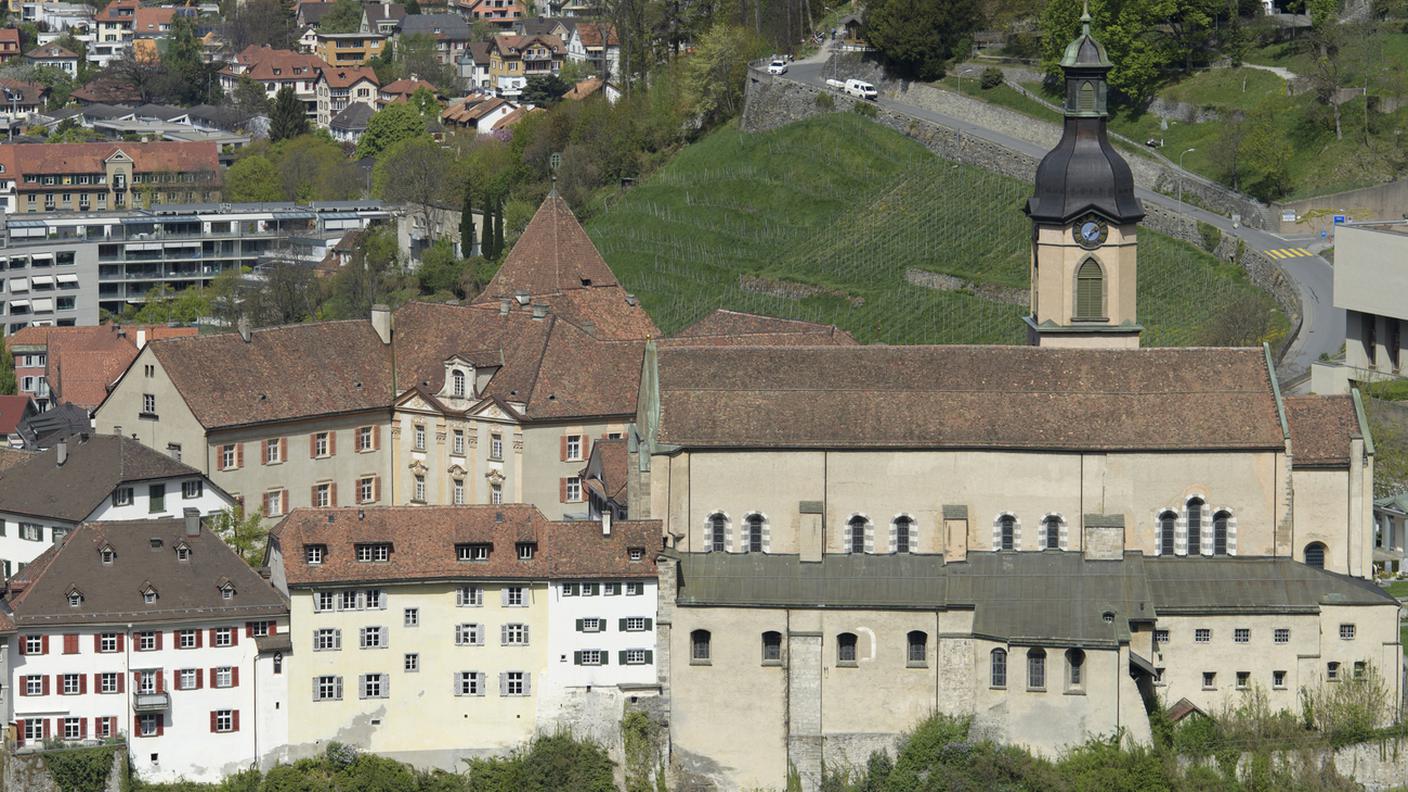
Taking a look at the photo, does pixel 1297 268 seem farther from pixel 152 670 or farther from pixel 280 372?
pixel 152 670

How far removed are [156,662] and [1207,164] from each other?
67.5 metres

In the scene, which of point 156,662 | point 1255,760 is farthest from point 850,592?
point 156,662

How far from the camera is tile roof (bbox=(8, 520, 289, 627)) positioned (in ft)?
304

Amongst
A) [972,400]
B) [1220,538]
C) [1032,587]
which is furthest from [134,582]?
[1220,538]

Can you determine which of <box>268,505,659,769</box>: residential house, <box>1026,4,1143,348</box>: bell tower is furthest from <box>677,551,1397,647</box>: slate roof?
<box>1026,4,1143,348</box>: bell tower

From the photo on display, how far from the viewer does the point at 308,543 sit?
93.6m

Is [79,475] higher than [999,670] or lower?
higher

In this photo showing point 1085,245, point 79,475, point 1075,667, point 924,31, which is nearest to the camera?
point 1075,667

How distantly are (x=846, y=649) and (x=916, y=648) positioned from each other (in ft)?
6.76

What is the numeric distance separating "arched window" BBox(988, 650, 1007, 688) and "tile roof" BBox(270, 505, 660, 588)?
1046cm

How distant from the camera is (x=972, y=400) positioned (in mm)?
95938

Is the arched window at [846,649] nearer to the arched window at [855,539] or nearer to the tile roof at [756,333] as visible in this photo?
the arched window at [855,539]

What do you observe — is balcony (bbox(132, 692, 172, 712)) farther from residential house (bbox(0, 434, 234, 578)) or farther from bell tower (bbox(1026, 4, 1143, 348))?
bell tower (bbox(1026, 4, 1143, 348))

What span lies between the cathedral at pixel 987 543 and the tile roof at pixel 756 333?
10.5 meters
